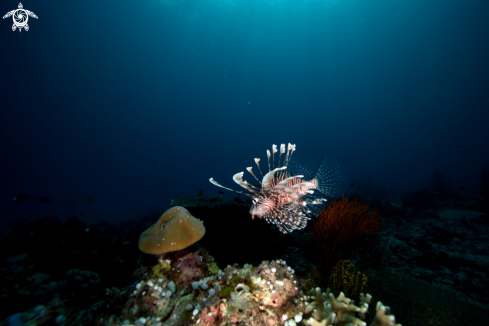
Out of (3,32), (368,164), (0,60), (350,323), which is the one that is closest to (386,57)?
(368,164)

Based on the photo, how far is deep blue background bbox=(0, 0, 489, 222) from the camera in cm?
5144

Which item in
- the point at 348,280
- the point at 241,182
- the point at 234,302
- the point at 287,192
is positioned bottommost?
the point at 348,280

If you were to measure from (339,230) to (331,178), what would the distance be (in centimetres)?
172

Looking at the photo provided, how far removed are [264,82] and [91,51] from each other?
72.3 m

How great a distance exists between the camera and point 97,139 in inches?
3964

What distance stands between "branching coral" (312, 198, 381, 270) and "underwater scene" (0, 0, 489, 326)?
0.14 feet

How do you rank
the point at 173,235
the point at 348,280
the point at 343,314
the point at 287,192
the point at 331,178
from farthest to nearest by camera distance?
the point at 331,178 < the point at 287,192 < the point at 348,280 < the point at 173,235 < the point at 343,314

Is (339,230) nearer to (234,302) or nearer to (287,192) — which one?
(287,192)

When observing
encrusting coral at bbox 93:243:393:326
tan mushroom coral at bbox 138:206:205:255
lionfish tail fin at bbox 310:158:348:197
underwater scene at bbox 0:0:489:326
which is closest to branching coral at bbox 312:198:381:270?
underwater scene at bbox 0:0:489:326

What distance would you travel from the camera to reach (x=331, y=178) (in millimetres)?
5402

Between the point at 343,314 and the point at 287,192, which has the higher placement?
the point at 287,192

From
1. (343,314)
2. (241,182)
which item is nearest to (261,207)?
(241,182)

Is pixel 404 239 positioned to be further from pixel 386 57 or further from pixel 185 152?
pixel 185 152

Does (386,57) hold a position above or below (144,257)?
above
